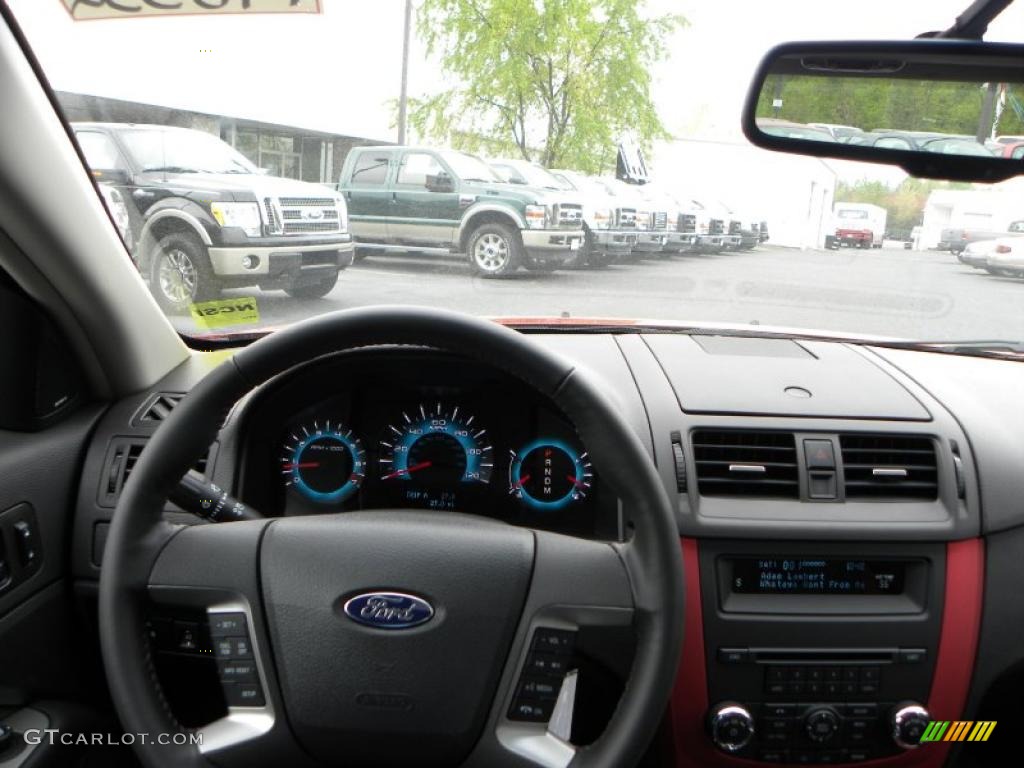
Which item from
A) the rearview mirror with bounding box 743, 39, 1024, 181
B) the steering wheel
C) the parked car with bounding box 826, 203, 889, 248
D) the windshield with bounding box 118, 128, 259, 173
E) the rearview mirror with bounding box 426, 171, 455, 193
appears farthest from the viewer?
the rearview mirror with bounding box 426, 171, 455, 193

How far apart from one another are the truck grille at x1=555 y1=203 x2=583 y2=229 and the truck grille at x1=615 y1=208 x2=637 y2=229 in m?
0.16

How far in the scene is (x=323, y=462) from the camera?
8.26 ft

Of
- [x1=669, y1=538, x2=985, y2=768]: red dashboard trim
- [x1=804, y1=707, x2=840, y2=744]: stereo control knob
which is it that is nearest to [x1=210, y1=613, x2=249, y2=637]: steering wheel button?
[x1=669, y1=538, x2=985, y2=768]: red dashboard trim

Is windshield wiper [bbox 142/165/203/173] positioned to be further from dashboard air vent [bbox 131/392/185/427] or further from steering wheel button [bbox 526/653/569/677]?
steering wheel button [bbox 526/653/569/677]

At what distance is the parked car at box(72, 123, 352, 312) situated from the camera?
296 cm

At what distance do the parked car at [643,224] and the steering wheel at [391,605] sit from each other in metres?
2.24

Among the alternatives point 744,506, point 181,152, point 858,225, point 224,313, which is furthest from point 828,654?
point 181,152

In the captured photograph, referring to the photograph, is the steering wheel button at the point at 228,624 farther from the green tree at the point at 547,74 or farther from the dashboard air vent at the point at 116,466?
the green tree at the point at 547,74

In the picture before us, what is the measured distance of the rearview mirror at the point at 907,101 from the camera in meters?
2.29

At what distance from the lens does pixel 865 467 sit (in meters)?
2.60

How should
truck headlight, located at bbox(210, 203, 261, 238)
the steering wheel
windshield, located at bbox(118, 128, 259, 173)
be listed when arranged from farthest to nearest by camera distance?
truck headlight, located at bbox(210, 203, 261, 238), windshield, located at bbox(118, 128, 259, 173), the steering wheel

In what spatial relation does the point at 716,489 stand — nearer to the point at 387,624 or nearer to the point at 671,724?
the point at 671,724

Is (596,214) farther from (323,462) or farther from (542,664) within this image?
(542,664)

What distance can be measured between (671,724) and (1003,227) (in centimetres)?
234
